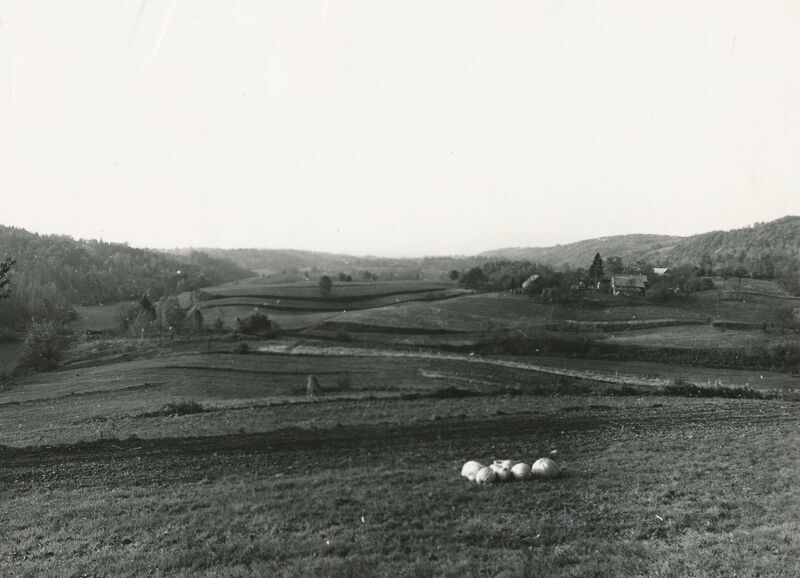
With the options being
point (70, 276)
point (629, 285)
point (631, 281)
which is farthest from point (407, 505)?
point (70, 276)

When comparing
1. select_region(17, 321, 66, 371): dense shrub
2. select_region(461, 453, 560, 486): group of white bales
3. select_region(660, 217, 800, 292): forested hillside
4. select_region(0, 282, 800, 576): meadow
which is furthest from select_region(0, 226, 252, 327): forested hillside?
select_region(660, 217, 800, 292): forested hillside

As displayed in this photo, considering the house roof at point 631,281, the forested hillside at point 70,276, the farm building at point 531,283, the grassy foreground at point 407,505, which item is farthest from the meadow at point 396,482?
the forested hillside at point 70,276

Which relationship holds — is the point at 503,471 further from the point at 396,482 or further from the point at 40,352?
the point at 40,352

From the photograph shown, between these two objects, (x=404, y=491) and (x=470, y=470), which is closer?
(x=404, y=491)

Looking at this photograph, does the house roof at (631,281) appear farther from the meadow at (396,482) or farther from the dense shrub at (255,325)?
the dense shrub at (255,325)

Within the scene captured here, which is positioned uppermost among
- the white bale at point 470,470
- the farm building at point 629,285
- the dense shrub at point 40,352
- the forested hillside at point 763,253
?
the forested hillside at point 763,253

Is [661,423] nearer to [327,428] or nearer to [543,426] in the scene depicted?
[543,426]

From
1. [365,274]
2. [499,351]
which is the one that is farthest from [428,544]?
[365,274]

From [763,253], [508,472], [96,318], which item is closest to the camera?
[508,472]
